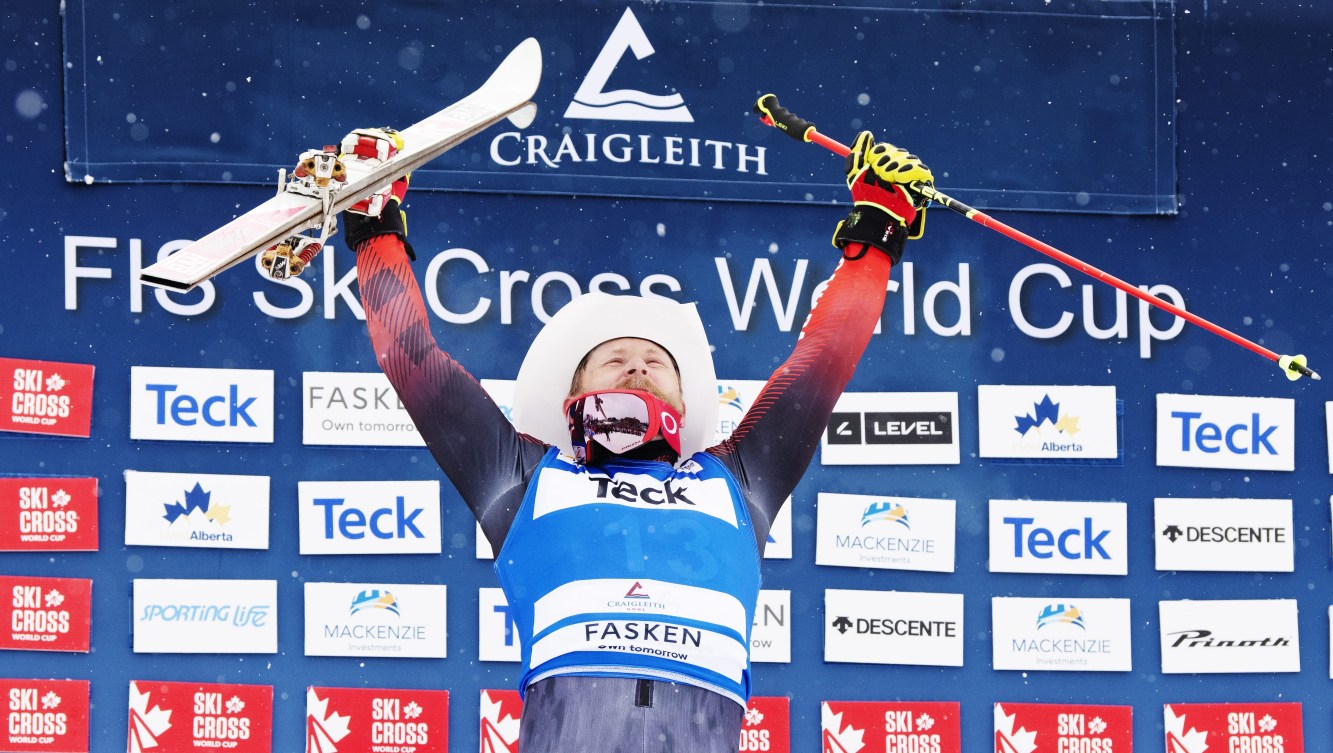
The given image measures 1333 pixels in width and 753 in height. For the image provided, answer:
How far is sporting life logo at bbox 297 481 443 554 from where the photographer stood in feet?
16.1

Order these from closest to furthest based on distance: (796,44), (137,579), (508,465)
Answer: (508,465) < (137,579) < (796,44)

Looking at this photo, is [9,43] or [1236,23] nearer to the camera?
[9,43]

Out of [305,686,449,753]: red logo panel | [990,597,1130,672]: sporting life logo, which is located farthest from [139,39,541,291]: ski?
[990,597,1130,672]: sporting life logo

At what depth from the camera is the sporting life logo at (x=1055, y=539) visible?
5090 mm

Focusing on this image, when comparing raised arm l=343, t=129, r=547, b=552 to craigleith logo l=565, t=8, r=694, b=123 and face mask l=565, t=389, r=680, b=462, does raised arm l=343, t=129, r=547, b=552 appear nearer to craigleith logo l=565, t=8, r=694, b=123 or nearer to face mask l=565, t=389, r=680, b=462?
face mask l=565, t=389, r=680, b=462

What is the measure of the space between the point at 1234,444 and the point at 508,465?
3241 mm

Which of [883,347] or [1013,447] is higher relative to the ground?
[883,347]

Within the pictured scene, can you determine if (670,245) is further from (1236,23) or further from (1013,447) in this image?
(1236,23)

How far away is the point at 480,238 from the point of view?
507cm

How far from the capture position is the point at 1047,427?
202 inches

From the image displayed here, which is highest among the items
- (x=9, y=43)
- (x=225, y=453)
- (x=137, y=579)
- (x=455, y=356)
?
(x=9, y=43)

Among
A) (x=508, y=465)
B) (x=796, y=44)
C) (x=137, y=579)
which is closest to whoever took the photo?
(x=508, y=465)

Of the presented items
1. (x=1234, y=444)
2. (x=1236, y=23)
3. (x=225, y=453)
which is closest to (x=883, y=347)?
(x=1234, y=444)

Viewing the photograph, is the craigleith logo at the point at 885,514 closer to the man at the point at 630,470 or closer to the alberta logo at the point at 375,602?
the alberta logo at the point at 375,602
